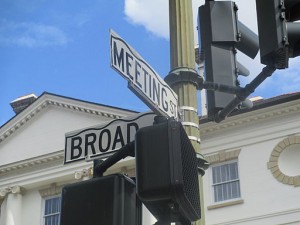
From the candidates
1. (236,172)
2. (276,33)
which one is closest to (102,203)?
(276,33)

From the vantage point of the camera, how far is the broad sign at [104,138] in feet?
14.8

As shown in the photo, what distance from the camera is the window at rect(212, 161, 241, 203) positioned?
24.8 metres

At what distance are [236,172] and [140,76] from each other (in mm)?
20972

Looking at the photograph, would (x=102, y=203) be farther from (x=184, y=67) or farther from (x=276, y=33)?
(x=184, y=67)

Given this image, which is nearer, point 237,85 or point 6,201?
point 237,85

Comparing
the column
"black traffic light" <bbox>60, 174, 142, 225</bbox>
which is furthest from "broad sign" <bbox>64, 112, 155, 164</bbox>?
the column

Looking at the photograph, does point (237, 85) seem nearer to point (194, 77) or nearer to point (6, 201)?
point (194, 77)

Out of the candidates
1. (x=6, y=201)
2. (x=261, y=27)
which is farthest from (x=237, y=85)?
(x=6, y=201)

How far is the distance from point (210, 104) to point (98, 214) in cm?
254

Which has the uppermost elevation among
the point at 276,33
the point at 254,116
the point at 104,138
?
the point at 254,116

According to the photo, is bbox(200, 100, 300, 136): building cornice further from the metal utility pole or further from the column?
the metal utility pole

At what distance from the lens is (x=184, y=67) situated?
565 cm

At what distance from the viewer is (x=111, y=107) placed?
2966 cm

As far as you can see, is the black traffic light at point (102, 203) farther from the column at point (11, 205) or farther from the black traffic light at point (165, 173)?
the column at point (11, 205)
